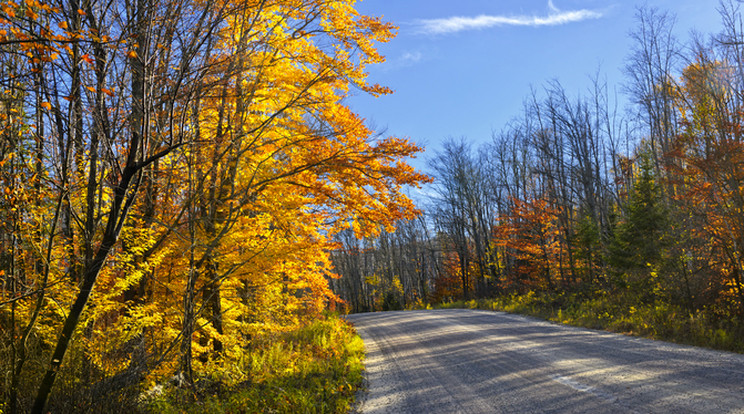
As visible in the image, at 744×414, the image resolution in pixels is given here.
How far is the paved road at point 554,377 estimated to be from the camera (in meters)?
4.76

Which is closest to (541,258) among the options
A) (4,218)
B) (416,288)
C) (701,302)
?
(701,302)

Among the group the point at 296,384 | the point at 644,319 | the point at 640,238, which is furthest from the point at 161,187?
the point at 640,238

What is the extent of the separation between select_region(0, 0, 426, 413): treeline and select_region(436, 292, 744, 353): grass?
639cm

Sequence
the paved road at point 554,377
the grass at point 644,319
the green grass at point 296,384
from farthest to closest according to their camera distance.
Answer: the grass at point 644,319
the green grass at point 296,384
the paved road at point 554,377

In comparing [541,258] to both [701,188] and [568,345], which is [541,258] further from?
A: [568,345]

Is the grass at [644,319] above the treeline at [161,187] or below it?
Answer: below

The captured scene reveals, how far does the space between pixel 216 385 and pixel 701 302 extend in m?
11.4

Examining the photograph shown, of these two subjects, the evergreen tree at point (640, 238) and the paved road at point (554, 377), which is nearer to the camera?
the paved road at point (554, 377)

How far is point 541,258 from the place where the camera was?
71.2ft

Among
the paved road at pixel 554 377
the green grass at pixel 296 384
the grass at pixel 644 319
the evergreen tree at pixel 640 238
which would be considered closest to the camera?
the paved road at pixel 554 377

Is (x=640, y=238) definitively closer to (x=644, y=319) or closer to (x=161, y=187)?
(x=644, y=319)

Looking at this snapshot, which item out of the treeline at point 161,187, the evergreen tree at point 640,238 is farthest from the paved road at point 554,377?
the evergreen tree at point 640,238

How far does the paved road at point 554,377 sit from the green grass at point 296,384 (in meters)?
0.50

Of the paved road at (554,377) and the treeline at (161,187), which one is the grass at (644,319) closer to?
the paved road at (554,377)
